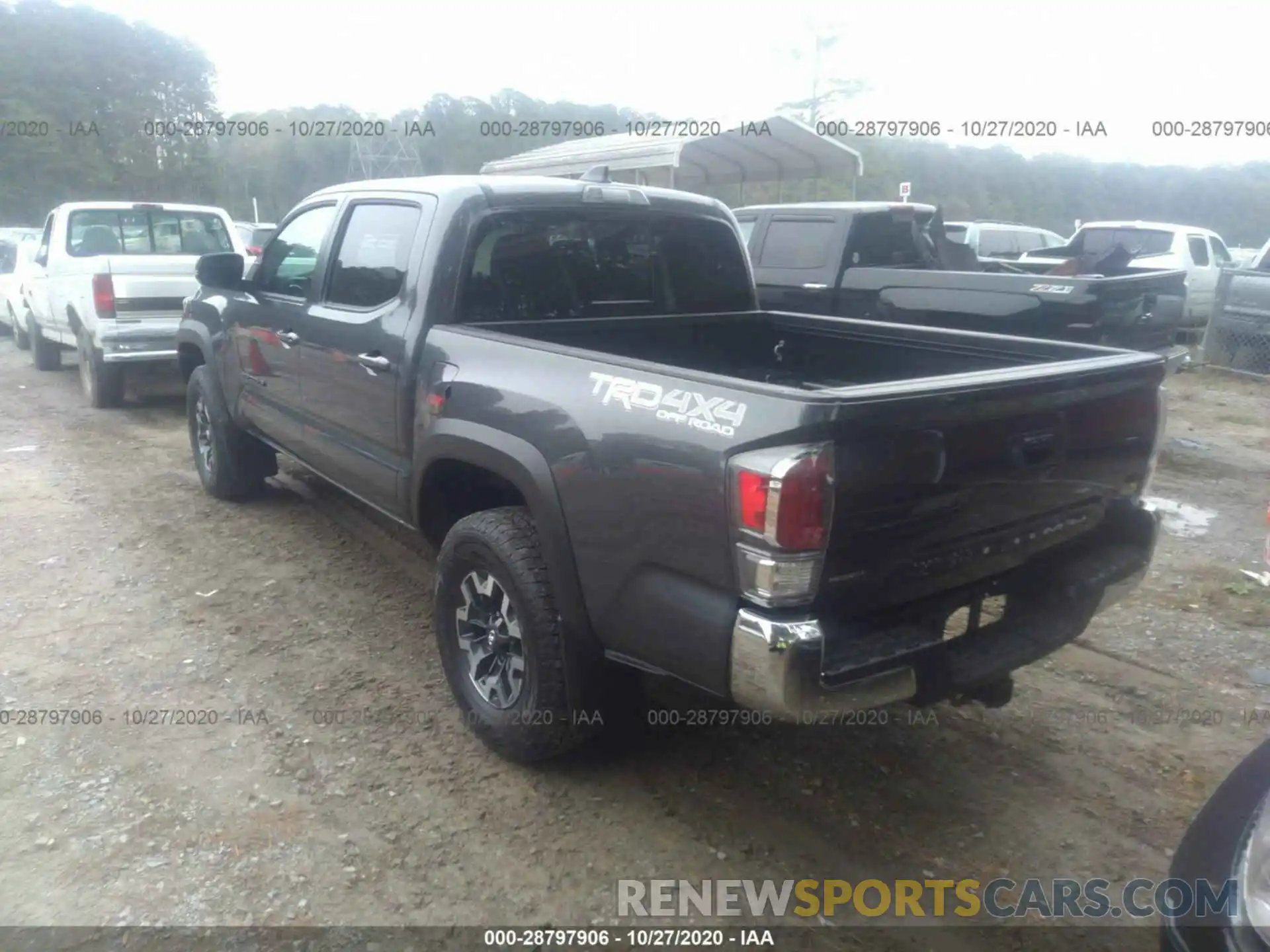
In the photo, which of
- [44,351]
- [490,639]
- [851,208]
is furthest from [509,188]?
[44,351]

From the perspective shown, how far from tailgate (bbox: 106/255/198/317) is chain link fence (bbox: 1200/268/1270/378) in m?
11.3

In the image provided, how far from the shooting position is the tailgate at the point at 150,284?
27.9 feet

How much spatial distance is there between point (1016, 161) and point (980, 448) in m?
45.5

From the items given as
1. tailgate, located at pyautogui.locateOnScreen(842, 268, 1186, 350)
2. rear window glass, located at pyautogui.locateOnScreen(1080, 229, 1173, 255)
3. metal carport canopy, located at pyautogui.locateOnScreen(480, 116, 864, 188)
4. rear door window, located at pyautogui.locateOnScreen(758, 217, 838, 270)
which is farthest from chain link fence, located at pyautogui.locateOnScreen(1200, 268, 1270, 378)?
rear door window, located at pyautogui.locateOnScreen(758, 217, 838, 270)

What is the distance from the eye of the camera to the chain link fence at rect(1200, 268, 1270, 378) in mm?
11320

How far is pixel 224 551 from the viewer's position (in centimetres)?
544

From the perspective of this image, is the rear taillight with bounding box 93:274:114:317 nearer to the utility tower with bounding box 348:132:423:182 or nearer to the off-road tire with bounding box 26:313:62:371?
the off-road tire with bounding box 26:313:62:371

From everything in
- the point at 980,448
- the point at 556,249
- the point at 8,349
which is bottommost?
the point at 8,349

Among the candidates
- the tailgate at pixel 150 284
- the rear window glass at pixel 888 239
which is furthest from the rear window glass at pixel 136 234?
the rear window glass at pixel 888 239

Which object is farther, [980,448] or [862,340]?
[862,340]

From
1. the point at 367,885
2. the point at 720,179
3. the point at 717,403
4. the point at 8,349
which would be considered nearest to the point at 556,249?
the point at 717,403

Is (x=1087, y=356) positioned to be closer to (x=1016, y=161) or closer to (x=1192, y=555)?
(x=1192, y=555)

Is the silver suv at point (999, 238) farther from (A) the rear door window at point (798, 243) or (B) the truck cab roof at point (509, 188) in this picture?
(B) the truck cab roof at point (509, 188)

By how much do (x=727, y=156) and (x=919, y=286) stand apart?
9244 millimetres
